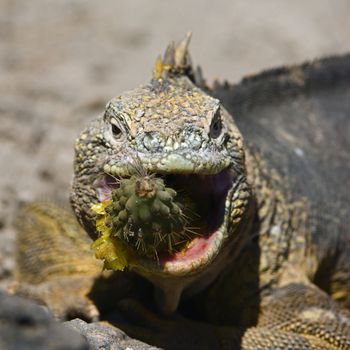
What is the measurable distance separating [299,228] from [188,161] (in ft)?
5.85

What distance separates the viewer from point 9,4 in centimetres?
1159

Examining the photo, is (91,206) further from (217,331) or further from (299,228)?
(299,228)

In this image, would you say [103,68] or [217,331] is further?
[103,68]

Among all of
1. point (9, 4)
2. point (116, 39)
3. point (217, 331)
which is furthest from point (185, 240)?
point (9, 4)

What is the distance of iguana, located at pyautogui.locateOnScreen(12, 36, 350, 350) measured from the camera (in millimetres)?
4082

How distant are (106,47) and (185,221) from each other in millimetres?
7077

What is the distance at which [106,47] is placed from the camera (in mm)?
10727

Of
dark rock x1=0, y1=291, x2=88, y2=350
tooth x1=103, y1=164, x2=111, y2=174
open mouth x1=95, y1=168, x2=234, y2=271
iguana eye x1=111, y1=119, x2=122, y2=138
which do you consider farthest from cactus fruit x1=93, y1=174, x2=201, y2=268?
dark rock x1=0, y1=291, x2=88, y2=350

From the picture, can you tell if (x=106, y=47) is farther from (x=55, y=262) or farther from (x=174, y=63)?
(x=174, y=63)

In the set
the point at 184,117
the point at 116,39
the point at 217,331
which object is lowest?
the point at 217,331

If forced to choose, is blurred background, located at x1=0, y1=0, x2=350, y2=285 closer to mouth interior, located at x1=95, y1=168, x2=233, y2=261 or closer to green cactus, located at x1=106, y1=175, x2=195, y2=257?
mouth interior, located at x1=95, y1=168, x2=233, y2=261

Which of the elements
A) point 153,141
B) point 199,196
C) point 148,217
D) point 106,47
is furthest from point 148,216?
point 106,47

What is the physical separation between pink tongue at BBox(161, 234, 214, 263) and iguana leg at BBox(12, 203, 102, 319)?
1.05m

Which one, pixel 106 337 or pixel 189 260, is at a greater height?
pixel 189 260
